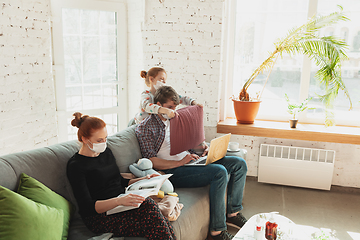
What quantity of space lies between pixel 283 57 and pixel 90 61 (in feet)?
7.27

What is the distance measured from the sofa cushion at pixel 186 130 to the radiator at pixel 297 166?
1047mm

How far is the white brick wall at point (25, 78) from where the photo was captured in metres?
2.56

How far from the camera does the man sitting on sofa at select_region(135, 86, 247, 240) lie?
7.41ft

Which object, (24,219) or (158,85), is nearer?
(24,219)

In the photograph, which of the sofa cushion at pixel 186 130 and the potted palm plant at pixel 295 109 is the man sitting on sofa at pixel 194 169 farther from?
the potted palm plant at pixel 295 109

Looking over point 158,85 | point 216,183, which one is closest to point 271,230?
point 216,183

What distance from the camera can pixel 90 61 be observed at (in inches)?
138

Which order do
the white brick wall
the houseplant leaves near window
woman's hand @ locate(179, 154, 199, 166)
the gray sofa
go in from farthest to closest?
the houseplant leaves near window
the white brick wall
woman's hand @ locate(179, 154, 199, 166)
the gray sofa

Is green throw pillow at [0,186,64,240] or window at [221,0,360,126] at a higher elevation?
window at [221,0,360,126]

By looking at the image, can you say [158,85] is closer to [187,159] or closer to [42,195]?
[187,159]

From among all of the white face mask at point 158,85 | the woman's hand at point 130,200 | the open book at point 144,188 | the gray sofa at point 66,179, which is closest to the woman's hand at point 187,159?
the gray sofa at point 66,179

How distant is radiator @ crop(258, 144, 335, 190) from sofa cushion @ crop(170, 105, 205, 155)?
105 centimetres

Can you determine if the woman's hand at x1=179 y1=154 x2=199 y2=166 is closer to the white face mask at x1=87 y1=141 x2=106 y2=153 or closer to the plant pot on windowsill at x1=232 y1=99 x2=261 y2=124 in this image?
the white face mask at x1=87 y1=141 x2=106 y2=153

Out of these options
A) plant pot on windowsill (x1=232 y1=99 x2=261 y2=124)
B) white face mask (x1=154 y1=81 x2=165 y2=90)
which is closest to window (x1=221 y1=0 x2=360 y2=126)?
plant pot on windowsill (x1=232 y1=99 x2=261 y2=124)
